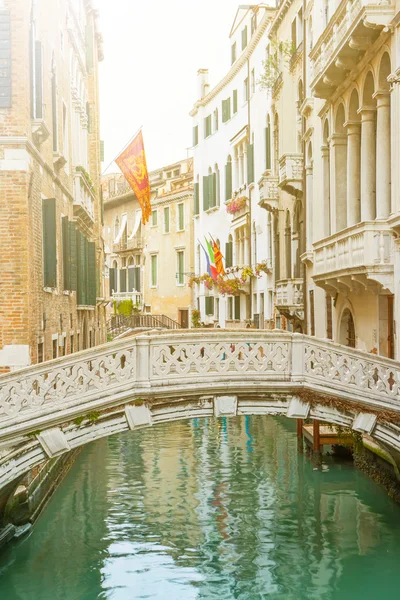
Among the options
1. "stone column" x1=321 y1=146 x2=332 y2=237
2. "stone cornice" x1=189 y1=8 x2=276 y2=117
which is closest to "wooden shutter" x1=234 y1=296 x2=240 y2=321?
"stone cornice" x1=189 y1=8 x2=276 y2=117

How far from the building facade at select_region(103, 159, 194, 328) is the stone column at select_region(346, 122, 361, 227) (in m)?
27.1

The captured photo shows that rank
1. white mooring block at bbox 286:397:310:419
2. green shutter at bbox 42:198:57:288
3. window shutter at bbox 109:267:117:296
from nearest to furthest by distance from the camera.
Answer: white mooring block at bbox 286:397:310:419, green shutter at bbox 42:198:57:288, window shutter at bbox 109:267:117:296

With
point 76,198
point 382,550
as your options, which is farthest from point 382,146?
point 76,198

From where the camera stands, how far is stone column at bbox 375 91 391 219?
16016 millimetres

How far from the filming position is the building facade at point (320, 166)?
15680 millimetres

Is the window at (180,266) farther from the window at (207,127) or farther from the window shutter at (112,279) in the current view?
the window shutter at (112,279)

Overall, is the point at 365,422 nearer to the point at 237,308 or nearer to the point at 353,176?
the point at 353,176

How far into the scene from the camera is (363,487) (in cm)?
1702

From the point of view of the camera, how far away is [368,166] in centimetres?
1745

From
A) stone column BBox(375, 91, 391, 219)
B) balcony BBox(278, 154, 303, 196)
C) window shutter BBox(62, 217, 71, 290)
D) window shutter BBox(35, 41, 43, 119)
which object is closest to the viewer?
window shutter BBox(35, 41, 43, 119)

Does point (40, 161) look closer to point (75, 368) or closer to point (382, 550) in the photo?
point (75, 368)

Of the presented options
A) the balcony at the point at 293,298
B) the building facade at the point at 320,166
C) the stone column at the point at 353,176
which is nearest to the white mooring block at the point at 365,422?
the building facade at the point at 320,166

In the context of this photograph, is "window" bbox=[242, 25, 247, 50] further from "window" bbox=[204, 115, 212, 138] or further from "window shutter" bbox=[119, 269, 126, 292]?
"window shutter" bbox=[119, 269, 126, 292]

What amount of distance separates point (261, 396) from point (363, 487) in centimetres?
535
